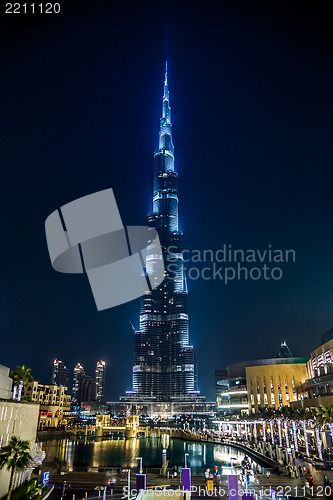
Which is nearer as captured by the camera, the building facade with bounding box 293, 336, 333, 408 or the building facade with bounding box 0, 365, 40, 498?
the building facade with bounding box 0, 365, 40, 498

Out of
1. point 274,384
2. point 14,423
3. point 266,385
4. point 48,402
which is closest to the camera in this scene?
point 14,423

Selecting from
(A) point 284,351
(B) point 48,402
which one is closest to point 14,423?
(B) point 48,402

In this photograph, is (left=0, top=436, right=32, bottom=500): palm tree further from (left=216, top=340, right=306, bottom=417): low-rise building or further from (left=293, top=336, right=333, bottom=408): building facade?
(left=216, top=340, right=306, bottom=417): low-rise building

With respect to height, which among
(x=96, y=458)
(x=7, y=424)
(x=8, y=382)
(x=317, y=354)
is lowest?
(x=96, y=458)

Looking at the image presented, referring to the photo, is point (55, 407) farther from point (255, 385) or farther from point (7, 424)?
point (7, 424)

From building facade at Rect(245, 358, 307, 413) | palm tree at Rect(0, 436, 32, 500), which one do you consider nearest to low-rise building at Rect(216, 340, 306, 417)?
building facade at Rect(245, 358, 307, 413)

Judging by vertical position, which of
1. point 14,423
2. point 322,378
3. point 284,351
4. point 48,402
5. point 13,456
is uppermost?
point 284,351

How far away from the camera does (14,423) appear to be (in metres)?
35.0

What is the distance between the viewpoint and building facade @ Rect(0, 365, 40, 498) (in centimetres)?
3134

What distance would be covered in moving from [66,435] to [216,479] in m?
120

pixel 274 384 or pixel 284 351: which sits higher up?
pixel 284 351

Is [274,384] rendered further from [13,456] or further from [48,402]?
[13,456]

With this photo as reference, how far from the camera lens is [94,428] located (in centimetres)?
17062

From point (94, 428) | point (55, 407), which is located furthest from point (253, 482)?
point (94, 428)
